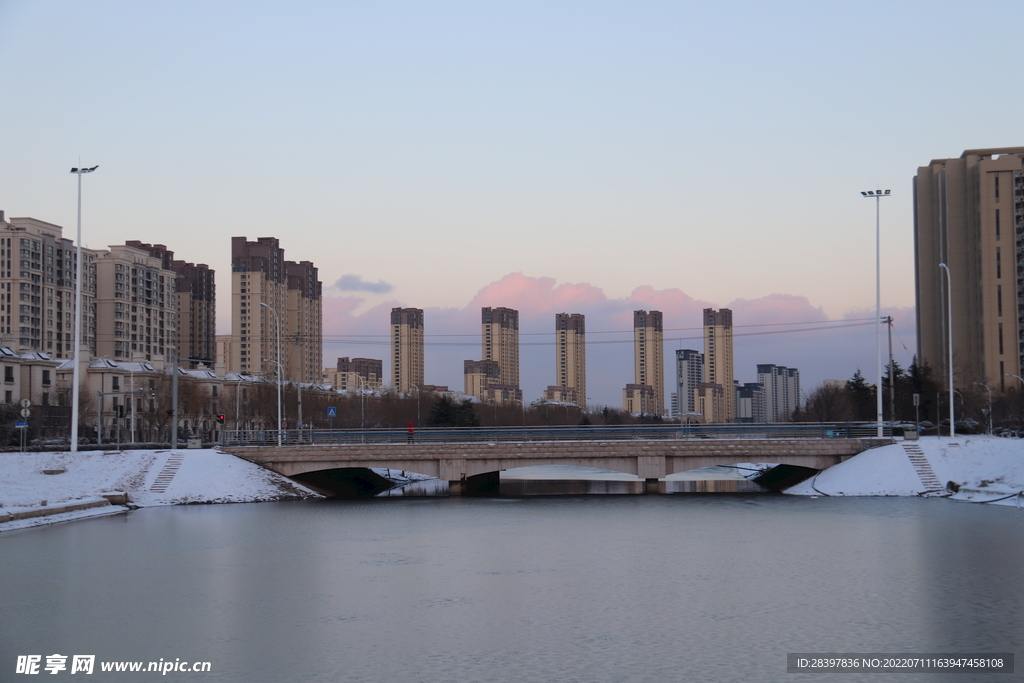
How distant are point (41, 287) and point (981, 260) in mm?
141791

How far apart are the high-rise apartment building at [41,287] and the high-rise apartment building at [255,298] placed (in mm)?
32673

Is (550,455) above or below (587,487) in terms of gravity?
above

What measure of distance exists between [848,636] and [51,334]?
16275 cm

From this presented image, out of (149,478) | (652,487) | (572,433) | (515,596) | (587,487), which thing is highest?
(572,433)

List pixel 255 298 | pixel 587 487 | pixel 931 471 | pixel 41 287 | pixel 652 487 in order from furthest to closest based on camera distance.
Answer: pixel 255 298, pixel 41 287, pixel 587 487, pixel 652 487, pixel 931 471

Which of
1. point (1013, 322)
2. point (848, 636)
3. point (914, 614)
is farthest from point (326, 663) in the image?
point (1013, 322)

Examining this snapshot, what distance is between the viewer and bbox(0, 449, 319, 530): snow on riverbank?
46.7m

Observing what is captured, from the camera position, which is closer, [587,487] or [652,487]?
[652,487]

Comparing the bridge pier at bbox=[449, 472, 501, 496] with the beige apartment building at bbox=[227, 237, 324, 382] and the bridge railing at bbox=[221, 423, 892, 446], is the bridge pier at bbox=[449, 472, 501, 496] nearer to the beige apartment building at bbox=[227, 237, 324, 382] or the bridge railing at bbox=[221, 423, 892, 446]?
the bridge railing at bbox=[221, 423, 892, 446]

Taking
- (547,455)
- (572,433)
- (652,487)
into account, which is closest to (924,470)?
(652,487)

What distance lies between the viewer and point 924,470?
158 ft

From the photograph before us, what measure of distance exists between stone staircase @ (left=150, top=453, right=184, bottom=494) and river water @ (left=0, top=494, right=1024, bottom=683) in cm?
1177

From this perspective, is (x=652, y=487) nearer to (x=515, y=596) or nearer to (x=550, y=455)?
(x=550, y=455)

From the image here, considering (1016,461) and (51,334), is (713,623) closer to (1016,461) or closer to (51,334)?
(1016,461)
